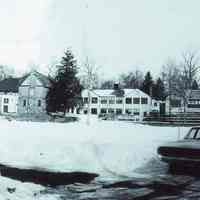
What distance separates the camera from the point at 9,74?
8938cm

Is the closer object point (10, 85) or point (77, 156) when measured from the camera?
point (77, 156)

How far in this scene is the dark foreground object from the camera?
1056 cm

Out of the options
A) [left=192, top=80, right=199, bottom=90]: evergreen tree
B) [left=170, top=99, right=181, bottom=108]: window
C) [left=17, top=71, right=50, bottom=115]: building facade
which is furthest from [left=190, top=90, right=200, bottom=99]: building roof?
[left=17, top=71, right=50, bottom=115]: building facade

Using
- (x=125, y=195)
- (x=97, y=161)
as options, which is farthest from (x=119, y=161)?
(x=125, y=195)

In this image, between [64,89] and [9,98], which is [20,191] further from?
[9,98]

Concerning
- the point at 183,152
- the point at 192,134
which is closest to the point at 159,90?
the point at 192,134

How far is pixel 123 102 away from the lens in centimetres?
7469

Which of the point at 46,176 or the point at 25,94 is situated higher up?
the point at 25,94

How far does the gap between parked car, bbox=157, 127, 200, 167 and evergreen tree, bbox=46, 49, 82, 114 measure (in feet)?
124

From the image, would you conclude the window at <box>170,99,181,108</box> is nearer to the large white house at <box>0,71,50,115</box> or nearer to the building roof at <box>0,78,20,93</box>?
the large white house at <box>0,71,50,115</box>

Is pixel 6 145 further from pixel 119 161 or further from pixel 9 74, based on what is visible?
pixel 9 74

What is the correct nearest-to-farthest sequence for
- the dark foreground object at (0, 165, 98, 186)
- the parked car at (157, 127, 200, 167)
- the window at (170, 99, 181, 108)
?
1. the dark foreground object at (0, 165, 98, 186)
2. the parked car at (157, 127, 200, 167)
3. the window at (170, 99, 181, 108)

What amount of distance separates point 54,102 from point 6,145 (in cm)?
3246

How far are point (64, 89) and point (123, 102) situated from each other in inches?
1016
